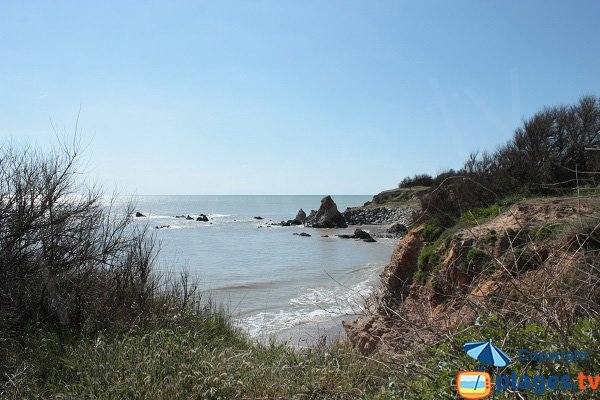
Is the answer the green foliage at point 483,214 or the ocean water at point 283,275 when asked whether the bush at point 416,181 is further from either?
the green foliage at point 483,214

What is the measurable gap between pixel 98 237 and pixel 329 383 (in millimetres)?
5604

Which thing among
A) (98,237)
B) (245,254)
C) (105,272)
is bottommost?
(245,254)

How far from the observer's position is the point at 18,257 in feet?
22.2

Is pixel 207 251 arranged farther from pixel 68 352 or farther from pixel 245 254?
pixel 68 352

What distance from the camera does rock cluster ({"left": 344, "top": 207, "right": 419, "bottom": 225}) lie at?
5519cm

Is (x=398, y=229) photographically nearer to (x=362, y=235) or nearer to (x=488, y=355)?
(x=362, y=235)

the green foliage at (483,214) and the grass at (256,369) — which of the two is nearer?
the grass at (256,369)

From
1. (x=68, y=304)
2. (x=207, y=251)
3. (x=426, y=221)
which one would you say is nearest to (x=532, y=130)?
(x=426, y=221)

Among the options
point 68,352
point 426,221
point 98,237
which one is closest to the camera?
Result: point 68,352

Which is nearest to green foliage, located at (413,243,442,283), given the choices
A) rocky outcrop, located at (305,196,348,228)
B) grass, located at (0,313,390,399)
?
grass, located at (0,313,390,399)

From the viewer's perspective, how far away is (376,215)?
59.2 meters

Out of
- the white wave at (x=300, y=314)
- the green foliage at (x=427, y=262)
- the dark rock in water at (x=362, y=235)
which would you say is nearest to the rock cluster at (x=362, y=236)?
the dark rock in water at (x=362, y=235)

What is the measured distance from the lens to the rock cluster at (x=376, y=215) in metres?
55.2

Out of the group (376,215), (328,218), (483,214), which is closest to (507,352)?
(483,214)
